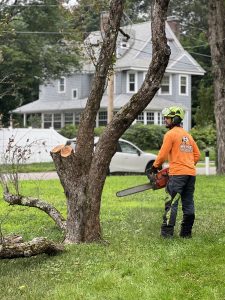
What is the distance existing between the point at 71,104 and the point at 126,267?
4237 centimetres

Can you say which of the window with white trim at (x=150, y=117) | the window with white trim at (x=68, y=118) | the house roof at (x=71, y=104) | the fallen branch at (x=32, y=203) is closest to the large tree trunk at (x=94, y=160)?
the fallen branch at (x=32, y=203)

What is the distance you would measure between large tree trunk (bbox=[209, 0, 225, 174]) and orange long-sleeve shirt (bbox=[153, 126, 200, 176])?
43.4ft

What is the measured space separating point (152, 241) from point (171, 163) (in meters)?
1.08

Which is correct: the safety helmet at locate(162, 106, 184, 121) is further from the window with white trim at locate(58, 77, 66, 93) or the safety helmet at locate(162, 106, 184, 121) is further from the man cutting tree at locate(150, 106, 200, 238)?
the window with white trim at locate(58, 77, 66, 93)

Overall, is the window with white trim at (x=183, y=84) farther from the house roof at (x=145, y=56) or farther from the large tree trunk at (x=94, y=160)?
the large tree trunk at (x=94, y=160)

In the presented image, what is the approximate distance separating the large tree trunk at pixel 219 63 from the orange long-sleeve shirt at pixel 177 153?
43.4 feet

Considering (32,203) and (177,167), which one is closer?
(177,167)

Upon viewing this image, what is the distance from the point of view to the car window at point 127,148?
24.5 meters

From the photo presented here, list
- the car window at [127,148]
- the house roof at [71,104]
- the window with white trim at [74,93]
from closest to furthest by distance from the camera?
the car window at [127,148], the house roof at [71,104], the window with white trim at [74,93]

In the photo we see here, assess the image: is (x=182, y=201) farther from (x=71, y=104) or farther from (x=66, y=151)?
(x=71, y=104)

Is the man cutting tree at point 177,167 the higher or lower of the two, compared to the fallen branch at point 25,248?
higher

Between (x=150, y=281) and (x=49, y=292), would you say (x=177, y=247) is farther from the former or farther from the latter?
(x=49, y=292)

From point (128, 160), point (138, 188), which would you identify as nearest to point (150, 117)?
point (128, 160)

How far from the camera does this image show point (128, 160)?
2425 cm
